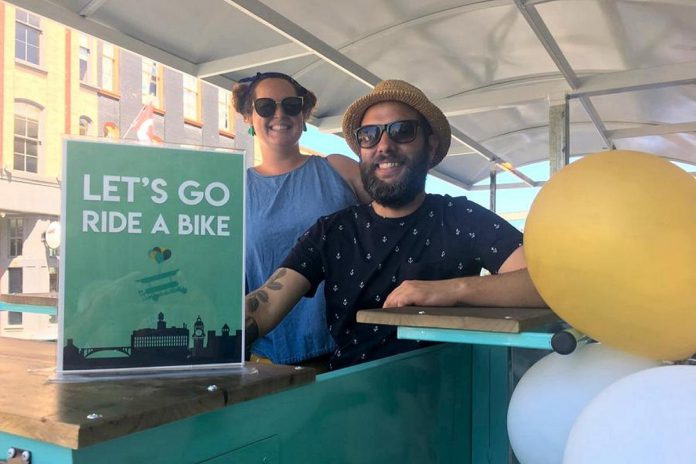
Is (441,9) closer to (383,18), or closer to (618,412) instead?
(383,18)

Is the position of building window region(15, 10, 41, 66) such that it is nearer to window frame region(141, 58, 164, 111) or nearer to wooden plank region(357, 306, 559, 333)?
window frame region(141, 58, 164, 111)

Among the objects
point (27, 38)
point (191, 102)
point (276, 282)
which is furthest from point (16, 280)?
point (276, 282)

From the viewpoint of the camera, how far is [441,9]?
4.05 metres

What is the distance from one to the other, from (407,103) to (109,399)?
1363mm

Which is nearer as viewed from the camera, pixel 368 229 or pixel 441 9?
pixel 368 229

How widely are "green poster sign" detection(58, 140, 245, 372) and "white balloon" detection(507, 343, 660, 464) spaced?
→ 629mm

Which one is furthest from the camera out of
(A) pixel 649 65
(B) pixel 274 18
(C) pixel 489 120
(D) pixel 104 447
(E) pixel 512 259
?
A: (C) pixel 489 120

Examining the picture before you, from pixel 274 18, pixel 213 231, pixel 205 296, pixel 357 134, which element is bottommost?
pixel 205 296

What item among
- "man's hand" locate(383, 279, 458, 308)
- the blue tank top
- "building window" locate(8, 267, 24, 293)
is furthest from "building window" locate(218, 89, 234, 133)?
"man's hand" locate(383, 279, 458, 308)

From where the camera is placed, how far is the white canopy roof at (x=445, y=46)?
11.4 ft

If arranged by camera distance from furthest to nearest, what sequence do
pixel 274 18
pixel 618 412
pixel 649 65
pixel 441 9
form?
pixel 649 65
pixel 441 9
pixel 274 18
pixel 618 412

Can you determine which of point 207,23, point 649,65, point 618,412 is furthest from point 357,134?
point 649,65

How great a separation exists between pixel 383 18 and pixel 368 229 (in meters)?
2.70

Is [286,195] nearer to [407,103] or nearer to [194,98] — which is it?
[407,103]
